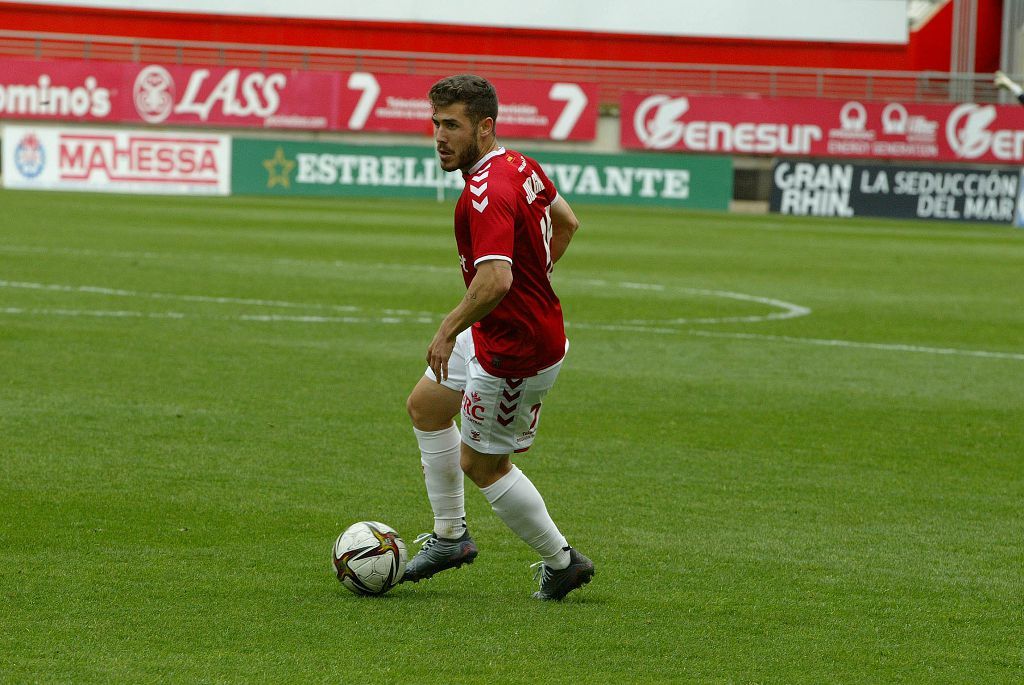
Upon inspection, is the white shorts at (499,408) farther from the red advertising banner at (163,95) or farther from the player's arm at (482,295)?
the red advertising banner at (163,95)

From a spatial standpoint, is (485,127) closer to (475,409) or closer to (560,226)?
(560,226)

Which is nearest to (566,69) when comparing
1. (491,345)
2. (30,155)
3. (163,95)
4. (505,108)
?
(505,108)

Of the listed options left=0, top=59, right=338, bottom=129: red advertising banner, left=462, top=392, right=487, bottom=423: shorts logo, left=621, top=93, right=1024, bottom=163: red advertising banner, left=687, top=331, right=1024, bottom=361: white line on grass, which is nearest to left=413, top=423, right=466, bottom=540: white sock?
left=462, top=392, right=487, bottom=423: shorts logo

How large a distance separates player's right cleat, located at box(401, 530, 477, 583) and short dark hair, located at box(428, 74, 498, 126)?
1424 millimetres

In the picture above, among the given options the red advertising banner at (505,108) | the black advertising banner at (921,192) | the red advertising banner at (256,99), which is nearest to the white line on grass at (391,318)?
the black advertising banner at (921,192)

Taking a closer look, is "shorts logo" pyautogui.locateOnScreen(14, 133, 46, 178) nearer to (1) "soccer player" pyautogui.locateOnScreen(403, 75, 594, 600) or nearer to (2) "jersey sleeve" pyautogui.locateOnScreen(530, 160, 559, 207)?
(1) "soccer player" pyautogui.locateOnScreen(403, 75, 594, 600)

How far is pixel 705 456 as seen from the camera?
735cm

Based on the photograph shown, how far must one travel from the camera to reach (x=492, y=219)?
14.9 feet

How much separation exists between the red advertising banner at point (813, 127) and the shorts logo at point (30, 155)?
49.2ft

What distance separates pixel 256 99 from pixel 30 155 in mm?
7356

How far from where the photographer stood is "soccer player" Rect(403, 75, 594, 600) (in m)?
4.57

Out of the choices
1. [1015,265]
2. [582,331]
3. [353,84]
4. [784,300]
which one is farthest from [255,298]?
[353,84]

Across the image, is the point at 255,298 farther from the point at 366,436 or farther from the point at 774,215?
the point at 774,215

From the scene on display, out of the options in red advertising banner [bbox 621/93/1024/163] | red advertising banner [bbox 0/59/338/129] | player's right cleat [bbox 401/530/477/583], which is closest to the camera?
player's right cleat [bbox 401/530/477/583]
